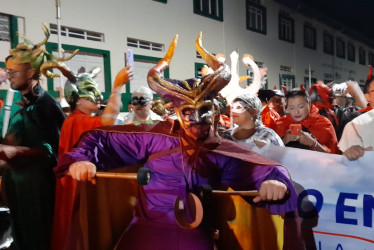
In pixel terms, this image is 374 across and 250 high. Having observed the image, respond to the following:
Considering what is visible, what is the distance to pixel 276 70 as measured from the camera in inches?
498

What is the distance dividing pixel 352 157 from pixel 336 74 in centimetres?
1638

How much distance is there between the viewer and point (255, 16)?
11.7 metres

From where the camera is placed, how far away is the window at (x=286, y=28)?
43.5ft

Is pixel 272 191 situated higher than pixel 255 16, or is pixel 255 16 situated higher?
pixel 255 16

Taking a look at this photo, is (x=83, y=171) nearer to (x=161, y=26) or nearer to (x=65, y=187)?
(x=65, y=187)

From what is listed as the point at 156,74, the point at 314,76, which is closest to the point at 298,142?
the point at 156,74

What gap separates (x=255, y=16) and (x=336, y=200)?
31.9 feet

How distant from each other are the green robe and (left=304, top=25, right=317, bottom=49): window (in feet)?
43.4

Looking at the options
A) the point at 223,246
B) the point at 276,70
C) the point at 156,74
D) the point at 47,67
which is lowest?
the point at 223,246

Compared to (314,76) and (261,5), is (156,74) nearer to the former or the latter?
(261,5)

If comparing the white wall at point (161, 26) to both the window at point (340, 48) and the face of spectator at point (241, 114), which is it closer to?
the face of spectator at point (241, 114)

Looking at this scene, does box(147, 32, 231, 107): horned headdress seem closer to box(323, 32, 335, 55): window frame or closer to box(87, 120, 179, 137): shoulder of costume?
box(87, 120, 179, 137): shoulder of costume

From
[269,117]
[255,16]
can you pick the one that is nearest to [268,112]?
[269,117]

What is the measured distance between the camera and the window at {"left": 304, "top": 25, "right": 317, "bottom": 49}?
15125mm
